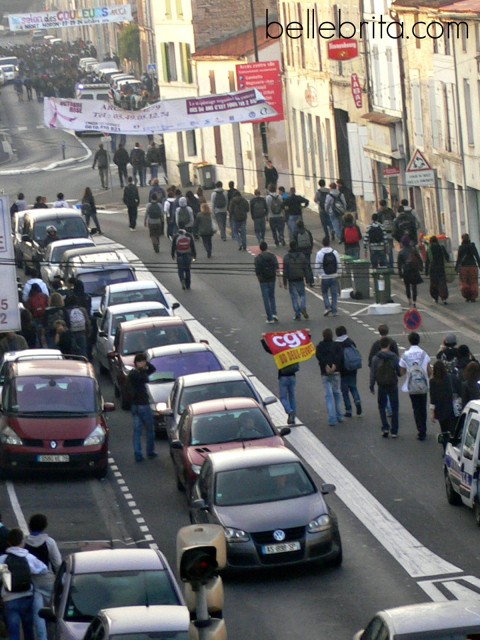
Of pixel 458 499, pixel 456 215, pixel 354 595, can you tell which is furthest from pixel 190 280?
pixel 354 595

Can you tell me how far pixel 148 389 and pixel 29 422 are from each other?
2530 mm

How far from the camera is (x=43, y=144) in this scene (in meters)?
88.9

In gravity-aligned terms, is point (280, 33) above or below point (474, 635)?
above

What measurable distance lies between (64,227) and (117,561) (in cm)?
3030

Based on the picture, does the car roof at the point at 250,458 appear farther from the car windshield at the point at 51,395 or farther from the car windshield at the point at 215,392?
the car windshield at the point at 51,395

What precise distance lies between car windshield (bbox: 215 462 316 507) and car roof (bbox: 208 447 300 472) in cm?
8

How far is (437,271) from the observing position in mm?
39719

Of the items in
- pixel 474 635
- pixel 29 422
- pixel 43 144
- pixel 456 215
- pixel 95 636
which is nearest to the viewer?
pixel 474 635

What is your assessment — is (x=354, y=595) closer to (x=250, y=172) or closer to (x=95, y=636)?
(x=95, y=636)

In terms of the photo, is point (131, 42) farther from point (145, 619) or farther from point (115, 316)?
point (145, 619)

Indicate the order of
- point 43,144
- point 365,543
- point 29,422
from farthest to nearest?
point 43,144 → point 29,422 → point 365,543

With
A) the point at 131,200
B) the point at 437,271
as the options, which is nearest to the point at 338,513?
the point at 437,271

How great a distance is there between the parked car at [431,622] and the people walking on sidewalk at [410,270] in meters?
25.6

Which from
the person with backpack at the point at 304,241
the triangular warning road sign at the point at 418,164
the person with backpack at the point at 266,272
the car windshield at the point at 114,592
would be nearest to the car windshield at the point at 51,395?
the car windshield at the point at 114,592
